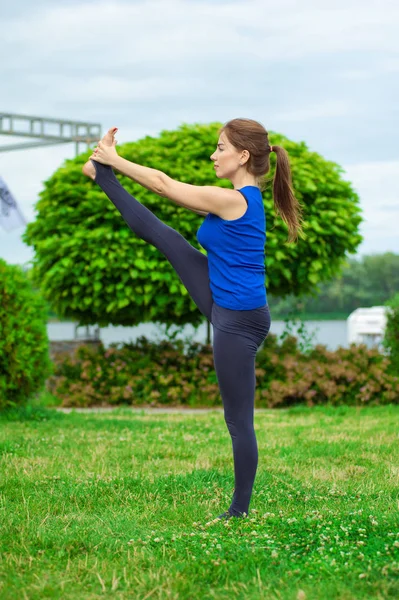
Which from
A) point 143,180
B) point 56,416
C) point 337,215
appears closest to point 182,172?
point 337,215

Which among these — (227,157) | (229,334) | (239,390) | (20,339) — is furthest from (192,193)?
(20,339)

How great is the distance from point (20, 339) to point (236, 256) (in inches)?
201

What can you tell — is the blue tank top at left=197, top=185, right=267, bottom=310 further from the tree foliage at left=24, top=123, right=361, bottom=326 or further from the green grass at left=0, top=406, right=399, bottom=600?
the tree foliage at left=24, top=123, right=361, bottom=326

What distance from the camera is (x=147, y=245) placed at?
10.7 m

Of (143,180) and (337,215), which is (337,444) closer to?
(143,180)

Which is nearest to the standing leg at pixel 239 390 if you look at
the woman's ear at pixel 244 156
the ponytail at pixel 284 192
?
the ponytail at pixel 284 192

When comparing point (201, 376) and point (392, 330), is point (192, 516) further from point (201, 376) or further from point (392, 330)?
→ point (392, 330)

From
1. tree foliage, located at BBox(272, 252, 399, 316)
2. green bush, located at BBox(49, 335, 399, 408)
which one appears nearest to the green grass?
green bush, located at BBox(49, 335, 399, 408)

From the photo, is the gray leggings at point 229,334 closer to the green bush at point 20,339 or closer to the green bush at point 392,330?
the green bush at point 20,339

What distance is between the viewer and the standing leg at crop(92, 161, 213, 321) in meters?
4.19

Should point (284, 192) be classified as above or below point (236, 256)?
above

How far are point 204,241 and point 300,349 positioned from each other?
7.90 m

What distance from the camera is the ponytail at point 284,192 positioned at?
432 cm

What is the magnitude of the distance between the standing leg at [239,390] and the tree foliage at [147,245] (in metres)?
6.38
